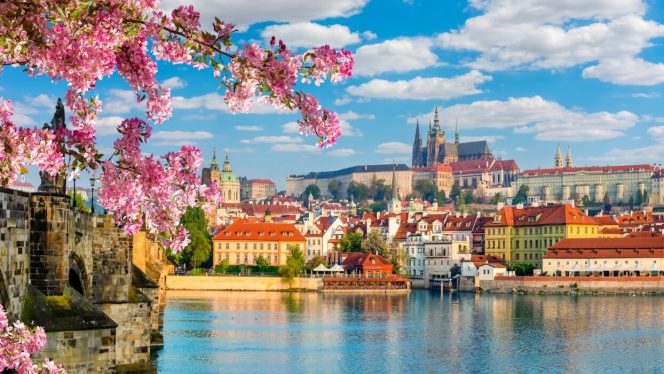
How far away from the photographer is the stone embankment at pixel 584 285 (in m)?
102

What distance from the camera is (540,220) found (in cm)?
12412

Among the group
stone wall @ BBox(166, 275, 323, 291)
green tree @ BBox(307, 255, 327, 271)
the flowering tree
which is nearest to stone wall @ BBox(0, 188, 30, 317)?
the flowering tree

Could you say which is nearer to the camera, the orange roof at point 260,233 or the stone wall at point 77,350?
the stone wall at point 77,350

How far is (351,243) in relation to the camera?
122875 millimetres

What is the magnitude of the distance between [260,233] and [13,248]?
4162 inches

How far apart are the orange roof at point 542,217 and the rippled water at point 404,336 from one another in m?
36.1

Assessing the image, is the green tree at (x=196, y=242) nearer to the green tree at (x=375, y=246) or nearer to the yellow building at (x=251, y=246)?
the yellow building at (x=251, y=246)

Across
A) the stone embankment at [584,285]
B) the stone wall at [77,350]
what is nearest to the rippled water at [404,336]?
the stone embankment at [584,285]

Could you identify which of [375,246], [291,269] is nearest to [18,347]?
[291,269]

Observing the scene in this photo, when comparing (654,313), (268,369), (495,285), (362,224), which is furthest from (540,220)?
(268,369)

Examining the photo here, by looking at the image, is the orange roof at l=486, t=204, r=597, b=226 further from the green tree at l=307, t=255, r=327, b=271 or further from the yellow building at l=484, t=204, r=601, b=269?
the green tree at l=307, t=255, r=327, b=271

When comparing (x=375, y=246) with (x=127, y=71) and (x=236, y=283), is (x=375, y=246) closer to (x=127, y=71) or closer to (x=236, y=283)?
(x=236, y=283)

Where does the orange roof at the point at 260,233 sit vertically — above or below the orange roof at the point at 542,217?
below

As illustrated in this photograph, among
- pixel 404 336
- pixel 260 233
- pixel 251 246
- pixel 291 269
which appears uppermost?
pixel 260 233
